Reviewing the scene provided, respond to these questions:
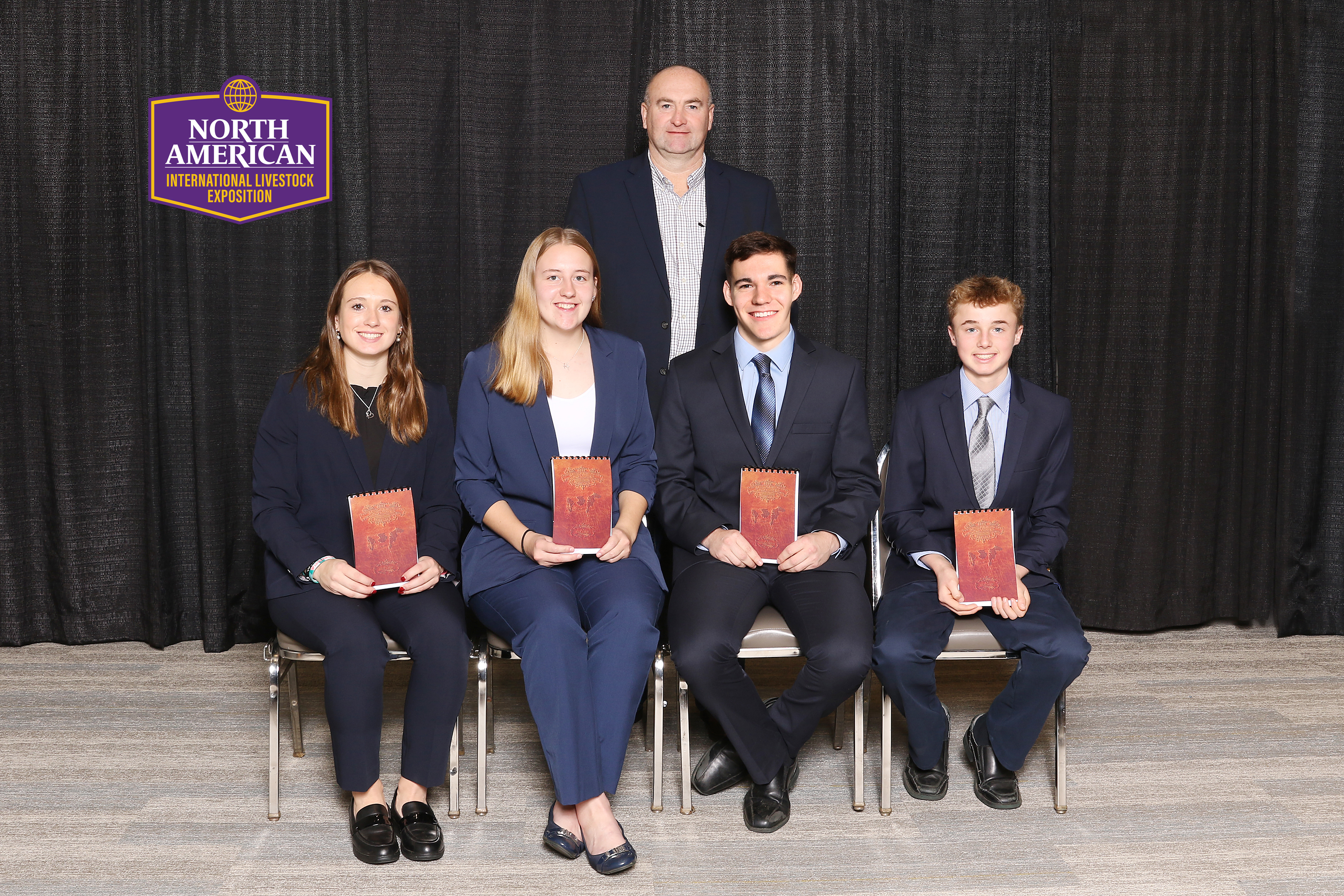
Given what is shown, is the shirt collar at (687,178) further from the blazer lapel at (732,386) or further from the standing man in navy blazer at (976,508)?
the standing man in navy blazer at (976,508)

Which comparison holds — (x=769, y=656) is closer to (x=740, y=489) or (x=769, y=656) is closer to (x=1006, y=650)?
(x=740, y=489)

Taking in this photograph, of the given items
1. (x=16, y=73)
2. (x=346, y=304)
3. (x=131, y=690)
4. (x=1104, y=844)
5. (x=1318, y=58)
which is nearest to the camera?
(x=1104, y=844)

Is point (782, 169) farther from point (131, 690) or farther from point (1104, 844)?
point (131, 690)

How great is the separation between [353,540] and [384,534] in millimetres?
197

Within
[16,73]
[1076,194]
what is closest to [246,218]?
[16,73]

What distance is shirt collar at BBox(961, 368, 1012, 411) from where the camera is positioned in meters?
2.91

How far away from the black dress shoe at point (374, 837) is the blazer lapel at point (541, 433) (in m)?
0.92

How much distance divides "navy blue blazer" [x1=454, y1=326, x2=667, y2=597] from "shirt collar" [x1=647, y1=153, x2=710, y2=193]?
31.4 inches

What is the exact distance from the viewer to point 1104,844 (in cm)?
253

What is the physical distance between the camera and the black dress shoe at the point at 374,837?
2428 mm

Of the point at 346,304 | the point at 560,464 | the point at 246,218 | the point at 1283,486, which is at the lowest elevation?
the point at 1283,486

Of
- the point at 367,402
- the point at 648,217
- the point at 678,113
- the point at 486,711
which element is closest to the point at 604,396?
the point at 367,402

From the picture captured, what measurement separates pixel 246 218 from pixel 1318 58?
423 centimetres

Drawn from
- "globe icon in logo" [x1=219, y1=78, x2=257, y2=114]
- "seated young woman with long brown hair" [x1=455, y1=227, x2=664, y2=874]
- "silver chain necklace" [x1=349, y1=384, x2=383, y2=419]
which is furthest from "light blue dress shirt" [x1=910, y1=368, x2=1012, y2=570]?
"globe icon in logo" [x1=219, y1=78, x2=257, y2=114]
